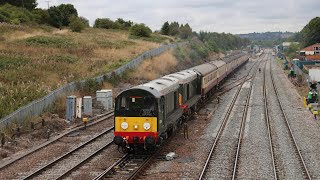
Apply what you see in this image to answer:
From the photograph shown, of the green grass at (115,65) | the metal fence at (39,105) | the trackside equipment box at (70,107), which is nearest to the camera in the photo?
the metal fence at (39,105)

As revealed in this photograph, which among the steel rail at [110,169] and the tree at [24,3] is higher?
the tree at [24,3]

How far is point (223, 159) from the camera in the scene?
17484mm

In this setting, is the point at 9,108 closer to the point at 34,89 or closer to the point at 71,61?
the point at 34,89

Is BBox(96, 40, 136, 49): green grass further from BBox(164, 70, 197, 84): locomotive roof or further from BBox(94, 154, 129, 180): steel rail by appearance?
BBox(94, 154, 129, 180): steel rail

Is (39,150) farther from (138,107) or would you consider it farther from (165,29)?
(165,29)

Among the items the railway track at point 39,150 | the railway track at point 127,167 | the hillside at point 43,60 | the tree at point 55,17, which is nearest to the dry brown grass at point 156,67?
the hillside at point 43,60

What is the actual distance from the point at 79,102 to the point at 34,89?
11.0ft

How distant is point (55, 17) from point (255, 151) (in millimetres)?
68478

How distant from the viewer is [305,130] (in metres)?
24.0

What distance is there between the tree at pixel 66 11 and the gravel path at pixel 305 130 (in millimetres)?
56227

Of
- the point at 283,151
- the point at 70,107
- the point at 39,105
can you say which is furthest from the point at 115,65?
the point at 283,151

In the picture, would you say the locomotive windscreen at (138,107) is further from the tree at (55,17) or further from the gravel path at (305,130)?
the tree at (55,17)

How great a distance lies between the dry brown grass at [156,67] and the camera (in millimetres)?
44969

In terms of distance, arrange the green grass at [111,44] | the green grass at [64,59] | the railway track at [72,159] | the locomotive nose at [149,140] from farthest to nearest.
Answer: the green grass at [111,44] → the green grass at [64,59] → the locomotive nose at [149,140] → the railway track at [72,159]
